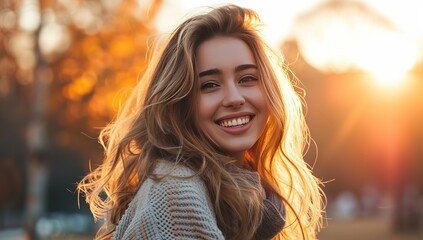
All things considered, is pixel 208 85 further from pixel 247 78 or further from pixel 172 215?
pixel 172 215

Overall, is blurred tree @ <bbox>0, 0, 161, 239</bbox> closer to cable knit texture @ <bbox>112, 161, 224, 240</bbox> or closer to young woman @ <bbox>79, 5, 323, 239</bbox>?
young woman @ <bbox>79, 5, 323, 239</bbox>

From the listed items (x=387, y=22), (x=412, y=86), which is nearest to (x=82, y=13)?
(x=412, y=86)

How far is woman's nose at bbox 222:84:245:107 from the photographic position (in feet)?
11.2

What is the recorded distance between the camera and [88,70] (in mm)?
20344

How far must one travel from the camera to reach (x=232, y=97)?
342 cm

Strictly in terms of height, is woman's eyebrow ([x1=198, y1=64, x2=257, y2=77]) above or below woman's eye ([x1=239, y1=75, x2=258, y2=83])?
above

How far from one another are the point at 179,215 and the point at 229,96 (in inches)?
22.4

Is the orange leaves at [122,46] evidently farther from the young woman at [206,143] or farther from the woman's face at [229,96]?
the woman's face at [229,96]

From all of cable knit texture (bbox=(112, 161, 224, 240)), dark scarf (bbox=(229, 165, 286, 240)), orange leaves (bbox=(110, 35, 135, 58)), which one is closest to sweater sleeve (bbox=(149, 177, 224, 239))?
cable knit texture (bbox=(112, 161, 224, 240))

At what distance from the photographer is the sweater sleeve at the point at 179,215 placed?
120 inches

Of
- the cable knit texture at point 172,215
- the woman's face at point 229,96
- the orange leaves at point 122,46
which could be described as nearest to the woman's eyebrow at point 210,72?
the woman's face at point 229,96

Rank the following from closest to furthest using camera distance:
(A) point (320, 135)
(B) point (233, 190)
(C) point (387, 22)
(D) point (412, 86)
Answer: (B) point (233, 190), (D) point (412, 86), (C) point (387, 22), (A) point (320, 135)

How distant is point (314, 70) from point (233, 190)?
36.1 meters

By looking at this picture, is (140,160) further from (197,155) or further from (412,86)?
(412,86)
